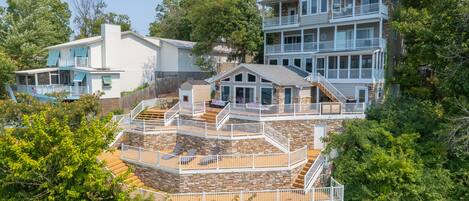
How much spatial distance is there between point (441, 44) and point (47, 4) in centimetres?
4044

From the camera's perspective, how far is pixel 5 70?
31.4 meters

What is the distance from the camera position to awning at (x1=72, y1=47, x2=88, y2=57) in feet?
99.2

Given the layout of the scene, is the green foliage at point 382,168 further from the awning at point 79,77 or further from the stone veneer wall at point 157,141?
the awning at point 79,77

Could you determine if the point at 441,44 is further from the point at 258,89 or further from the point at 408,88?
the point at 258,89

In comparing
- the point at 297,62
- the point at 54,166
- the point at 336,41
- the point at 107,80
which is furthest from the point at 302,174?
the point at 107,80

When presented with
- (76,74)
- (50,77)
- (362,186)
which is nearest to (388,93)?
(362,186)

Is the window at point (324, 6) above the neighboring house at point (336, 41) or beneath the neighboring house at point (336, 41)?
above

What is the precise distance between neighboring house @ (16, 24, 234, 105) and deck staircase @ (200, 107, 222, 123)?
1009 cm

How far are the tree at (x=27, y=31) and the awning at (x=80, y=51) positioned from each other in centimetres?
737

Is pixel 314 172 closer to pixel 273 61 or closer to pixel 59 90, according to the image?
pixel 273 61

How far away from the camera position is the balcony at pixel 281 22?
90.6ft

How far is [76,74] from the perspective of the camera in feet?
96.8

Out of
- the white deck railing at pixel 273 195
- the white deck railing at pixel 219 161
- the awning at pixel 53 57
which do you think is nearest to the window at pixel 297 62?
the white deck railing at pixel 219 161

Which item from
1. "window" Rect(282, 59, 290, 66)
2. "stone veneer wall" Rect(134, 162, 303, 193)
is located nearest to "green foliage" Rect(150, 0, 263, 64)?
"window" Rect(282, 59, 290, 66)
